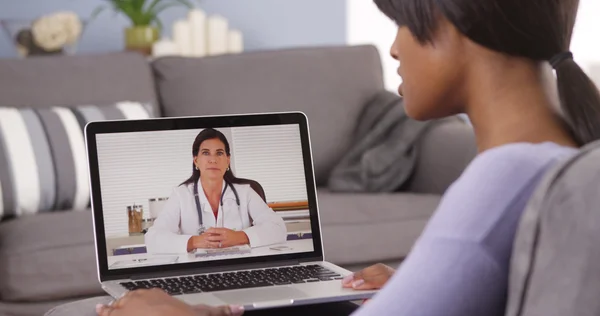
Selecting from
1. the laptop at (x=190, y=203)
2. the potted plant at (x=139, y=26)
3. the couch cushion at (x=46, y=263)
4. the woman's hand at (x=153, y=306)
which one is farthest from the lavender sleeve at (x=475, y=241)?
the potted plant at (x=139, y=26)

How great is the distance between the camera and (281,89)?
2.83m

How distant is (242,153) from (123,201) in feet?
0.63

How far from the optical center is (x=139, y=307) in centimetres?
96

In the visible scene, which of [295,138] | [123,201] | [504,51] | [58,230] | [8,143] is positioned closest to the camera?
[504,51]

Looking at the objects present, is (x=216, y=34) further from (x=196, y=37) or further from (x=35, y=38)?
(x=35, y=38)

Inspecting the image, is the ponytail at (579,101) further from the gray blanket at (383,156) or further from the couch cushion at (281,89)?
the couch cushion at (281,89)

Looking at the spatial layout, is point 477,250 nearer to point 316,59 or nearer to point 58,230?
point 58,230

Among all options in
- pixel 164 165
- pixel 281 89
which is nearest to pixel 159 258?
pixel 164 165

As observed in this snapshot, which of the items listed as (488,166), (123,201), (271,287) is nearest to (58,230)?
(123,201)

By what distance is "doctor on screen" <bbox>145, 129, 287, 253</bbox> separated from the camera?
133 cm

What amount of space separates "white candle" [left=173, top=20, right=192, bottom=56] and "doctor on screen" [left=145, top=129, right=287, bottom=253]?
2.12m

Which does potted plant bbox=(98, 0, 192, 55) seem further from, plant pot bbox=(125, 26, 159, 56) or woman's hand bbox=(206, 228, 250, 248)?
woman's hand bbox=(206, 228, 250, 248)

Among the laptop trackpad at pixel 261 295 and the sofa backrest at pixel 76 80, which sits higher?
the sofa backrest at pixel 76 80

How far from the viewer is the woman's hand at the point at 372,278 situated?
47.0 inches
